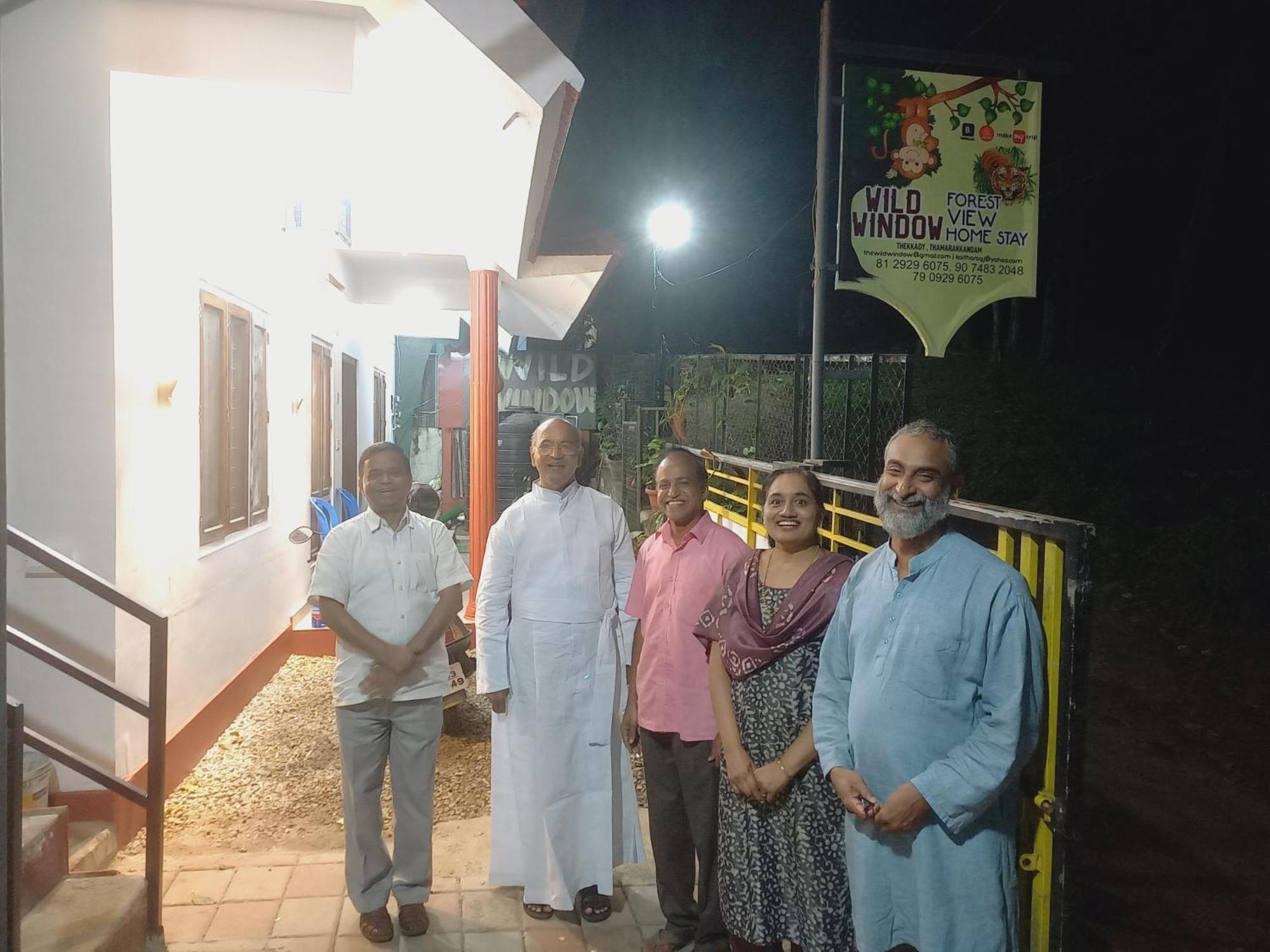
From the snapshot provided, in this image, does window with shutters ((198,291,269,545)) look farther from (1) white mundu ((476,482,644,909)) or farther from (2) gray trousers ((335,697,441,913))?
(1) white mundu ((476,482,644,909))

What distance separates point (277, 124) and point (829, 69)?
10.2 ft

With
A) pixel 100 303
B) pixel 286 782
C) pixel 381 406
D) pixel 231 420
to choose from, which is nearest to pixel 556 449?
pixel 100 303

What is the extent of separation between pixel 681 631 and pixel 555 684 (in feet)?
2.13

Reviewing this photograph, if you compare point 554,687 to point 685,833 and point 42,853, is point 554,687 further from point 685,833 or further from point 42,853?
point 42,853

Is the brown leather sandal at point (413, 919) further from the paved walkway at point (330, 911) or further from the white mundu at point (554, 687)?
the white mundu at point (554, 687)

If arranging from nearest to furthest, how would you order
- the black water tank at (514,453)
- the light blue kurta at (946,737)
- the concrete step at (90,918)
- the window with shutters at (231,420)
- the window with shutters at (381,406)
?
the light blue kurta at (946,737), the concrete step at (90,918), the window with shutters at (231,420), the window with shutters at (381,406), the black water tank at (514,453)

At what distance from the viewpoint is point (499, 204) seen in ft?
21.2

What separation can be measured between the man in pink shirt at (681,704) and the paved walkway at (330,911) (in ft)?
1.06

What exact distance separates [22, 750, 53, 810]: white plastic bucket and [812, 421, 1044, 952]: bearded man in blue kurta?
321 cm

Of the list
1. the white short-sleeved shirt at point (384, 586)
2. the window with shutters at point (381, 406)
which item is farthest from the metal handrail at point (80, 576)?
the window with shutters at point (381, 406)

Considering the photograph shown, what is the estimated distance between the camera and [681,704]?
3.09m

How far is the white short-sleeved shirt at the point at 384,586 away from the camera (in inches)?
132

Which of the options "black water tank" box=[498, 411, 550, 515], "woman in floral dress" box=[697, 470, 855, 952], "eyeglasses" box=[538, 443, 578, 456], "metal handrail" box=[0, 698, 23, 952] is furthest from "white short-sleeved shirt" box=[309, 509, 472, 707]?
"black water tank" box=[498, 411, 550, 515]

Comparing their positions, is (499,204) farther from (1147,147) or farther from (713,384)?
(1147,147)
